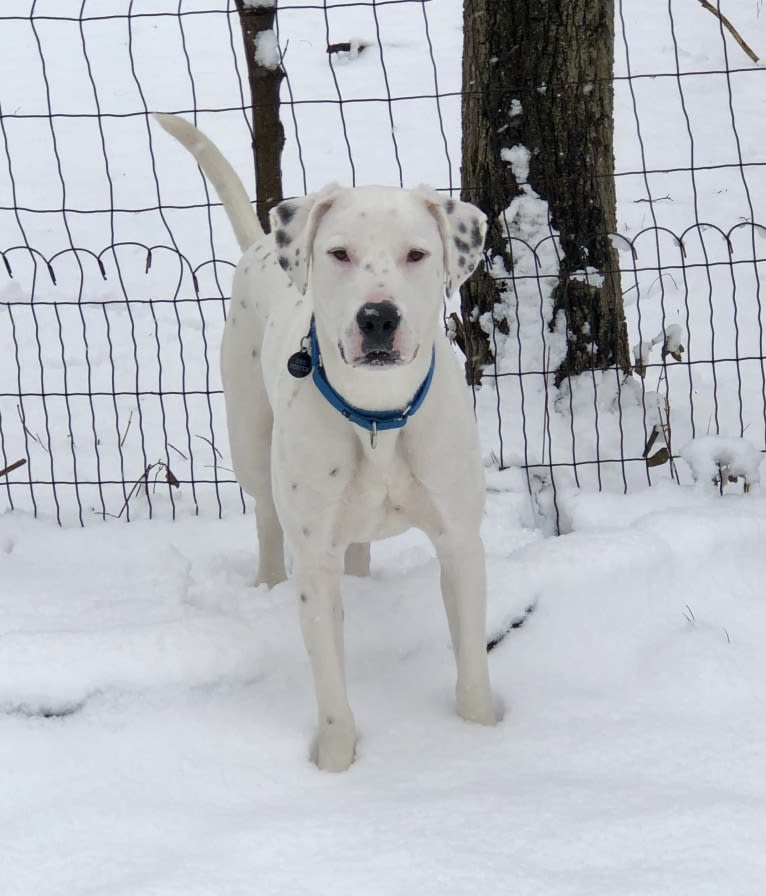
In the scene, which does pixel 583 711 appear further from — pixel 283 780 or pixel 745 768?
pixel 283 780

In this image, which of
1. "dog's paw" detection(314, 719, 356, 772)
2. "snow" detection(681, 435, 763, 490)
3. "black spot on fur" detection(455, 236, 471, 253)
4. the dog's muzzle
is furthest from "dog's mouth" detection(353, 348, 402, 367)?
"snow" detection(681, 435, 763, 490)

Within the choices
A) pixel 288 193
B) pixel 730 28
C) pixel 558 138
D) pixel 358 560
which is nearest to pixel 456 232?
pixel 358 560

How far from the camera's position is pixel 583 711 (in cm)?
308

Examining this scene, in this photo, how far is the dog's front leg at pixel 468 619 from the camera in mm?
2992

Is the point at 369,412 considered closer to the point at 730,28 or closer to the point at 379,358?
the point at 379,358

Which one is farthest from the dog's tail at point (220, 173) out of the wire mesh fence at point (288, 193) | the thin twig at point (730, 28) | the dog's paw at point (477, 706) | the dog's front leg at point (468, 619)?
the thin twig at point (730, 28)

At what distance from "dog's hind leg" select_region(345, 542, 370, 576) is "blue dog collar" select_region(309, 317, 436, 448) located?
107 cm

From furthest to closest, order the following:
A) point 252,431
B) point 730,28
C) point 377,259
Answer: point 730,28
point 252,431
point 377,259

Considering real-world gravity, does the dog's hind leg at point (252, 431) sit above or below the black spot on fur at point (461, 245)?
below

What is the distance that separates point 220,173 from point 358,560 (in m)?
1.32

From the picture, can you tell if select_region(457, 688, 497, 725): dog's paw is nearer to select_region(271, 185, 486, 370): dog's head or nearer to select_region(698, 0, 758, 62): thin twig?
select_region(271, 185, 486, 370): dog's head

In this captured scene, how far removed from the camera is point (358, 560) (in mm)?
3842

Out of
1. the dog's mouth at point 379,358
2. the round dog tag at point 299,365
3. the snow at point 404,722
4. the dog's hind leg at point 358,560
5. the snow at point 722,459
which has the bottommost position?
the snow at point 404,722

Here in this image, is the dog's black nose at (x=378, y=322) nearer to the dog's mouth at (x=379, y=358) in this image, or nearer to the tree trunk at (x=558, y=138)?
the dog's mouth at (x=379, y=358)
